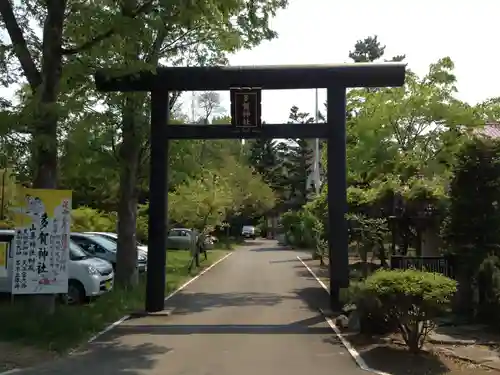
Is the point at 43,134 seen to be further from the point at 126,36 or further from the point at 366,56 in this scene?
the point at 366,56

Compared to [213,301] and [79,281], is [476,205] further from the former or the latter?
[79,281]

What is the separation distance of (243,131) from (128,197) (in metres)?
6.21

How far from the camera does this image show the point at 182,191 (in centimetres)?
2805

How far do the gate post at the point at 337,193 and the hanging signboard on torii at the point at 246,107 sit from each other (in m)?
1.66

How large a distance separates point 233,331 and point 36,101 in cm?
556

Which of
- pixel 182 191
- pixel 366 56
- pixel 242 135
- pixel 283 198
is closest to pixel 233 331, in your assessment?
pixel 242 135

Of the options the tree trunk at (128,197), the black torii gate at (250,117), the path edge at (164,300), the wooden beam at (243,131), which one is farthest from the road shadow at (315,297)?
the tree trunk at (128,197)

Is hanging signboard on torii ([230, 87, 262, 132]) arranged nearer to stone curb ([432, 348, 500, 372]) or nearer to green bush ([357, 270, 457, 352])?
green bush ([357, 270, 457, 352])

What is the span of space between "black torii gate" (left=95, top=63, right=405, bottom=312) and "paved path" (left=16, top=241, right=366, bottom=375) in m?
1.30

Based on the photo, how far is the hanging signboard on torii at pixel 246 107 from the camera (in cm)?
1370

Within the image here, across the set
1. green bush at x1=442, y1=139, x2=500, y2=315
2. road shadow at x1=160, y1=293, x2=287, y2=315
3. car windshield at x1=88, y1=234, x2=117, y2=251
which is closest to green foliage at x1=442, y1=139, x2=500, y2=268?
green bush at x1=442, y1=139, x2=500, y2=315

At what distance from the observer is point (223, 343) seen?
10805mm

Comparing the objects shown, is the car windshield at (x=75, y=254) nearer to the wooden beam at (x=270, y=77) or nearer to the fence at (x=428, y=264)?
the wooden beam at (x=270, y=77)

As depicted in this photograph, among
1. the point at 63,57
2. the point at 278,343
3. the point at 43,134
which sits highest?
the point at 63,57
